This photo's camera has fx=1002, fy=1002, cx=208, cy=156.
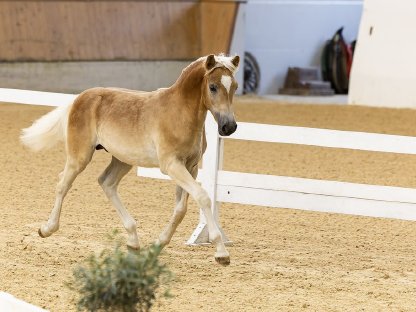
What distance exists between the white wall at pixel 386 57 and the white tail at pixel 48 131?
11.4 m

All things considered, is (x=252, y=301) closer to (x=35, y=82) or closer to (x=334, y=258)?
(x=334, y=258)

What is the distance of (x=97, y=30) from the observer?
19.7 m

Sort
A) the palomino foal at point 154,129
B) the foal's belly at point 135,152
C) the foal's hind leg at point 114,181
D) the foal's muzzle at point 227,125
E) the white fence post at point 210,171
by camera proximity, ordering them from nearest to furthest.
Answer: the foal's muzzle at point 227,125 < the palomino foal at point 154,129 < the foal's belly at point 135,152 < the foal's hind leg at point 114,181 < the white fence post at point 210,171

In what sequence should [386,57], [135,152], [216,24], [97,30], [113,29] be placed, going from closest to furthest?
[135,152], [386,57], [97,30], [113,29], [216,24]

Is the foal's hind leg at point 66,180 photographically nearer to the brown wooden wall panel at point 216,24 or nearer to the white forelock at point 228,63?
the white forelock at point 228,63

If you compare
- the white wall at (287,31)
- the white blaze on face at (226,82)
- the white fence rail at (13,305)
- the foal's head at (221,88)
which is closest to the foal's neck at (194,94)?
the foal's head at (221,88)

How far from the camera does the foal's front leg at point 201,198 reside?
6234 millimetres

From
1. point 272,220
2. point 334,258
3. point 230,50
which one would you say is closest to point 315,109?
point 230,50

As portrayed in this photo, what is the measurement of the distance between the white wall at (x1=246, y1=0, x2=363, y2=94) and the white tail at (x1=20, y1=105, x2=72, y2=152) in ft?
53.3

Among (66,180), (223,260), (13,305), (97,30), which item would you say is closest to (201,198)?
(223,260)

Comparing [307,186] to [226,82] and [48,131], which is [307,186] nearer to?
[226,82]

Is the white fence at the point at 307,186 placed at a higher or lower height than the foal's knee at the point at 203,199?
lower

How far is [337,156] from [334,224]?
4307mm

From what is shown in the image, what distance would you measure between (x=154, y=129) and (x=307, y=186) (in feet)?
4.76
